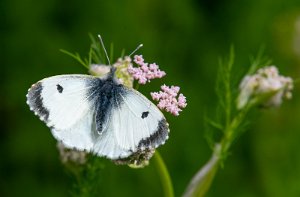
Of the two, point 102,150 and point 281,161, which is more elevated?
point 281,161

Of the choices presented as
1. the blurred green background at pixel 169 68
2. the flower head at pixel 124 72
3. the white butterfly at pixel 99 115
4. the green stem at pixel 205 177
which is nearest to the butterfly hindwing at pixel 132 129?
the white butterfly at pixel 99 115

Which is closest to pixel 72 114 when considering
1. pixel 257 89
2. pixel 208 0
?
pixel 257 89

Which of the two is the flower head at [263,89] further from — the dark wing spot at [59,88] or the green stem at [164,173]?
the dark wing spot at [59,88]

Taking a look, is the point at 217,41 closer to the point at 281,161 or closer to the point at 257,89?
the point at 281,161

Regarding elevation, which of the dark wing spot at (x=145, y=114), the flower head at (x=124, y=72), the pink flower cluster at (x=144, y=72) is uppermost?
the flower head at (x=124, y=72)

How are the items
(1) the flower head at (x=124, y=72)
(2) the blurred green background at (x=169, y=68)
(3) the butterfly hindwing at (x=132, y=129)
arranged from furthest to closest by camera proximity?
(2) the blurred green background at (x=169, y=68)
(1) the flower head at (x=124, y=72)
(3) the butterfly hindwing at (x=132, y=129)

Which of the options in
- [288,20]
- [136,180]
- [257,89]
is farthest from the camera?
[288,20]
